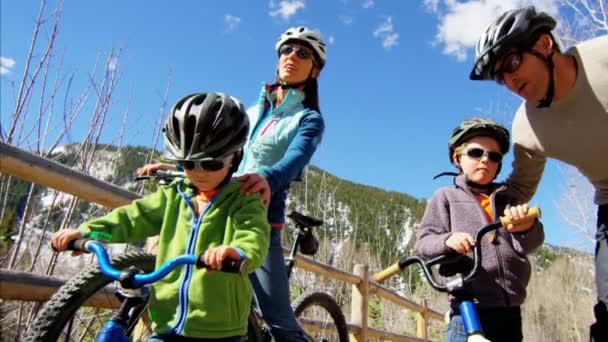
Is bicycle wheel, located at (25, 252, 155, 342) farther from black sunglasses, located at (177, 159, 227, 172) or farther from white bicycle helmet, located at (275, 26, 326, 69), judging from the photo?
white bicycle helmet, located at (275, 26, 326, 69)

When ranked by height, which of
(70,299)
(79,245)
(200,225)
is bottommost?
(70,299)

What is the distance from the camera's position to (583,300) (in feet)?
96.5

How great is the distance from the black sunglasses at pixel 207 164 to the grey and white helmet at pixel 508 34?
3.89 feet

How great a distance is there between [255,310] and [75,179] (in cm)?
90

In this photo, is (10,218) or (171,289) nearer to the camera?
(171,289)

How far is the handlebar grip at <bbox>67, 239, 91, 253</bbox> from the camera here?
4.44 feet

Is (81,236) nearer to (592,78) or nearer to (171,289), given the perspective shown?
(171,289)

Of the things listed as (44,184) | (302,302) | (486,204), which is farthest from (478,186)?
(44,184)

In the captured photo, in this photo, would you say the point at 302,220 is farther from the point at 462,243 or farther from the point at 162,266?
the point at 162,266

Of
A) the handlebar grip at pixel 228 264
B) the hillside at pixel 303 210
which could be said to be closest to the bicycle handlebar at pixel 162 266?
the handlebar grip at pixel 228 264

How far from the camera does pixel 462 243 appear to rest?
5.62 feet

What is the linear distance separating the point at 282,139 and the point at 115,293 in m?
0.95

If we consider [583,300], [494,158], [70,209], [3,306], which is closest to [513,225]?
[494,158]

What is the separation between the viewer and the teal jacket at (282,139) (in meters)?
1.95
